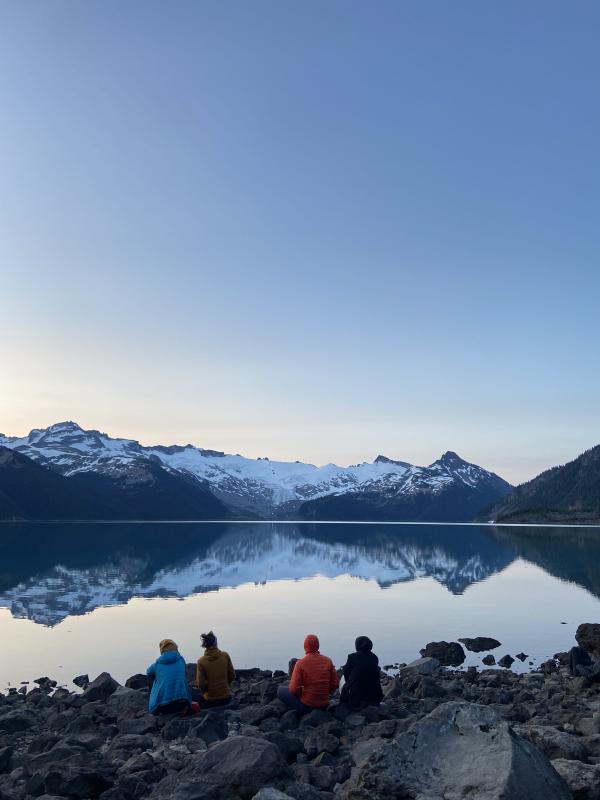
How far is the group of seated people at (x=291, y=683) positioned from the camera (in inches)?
716

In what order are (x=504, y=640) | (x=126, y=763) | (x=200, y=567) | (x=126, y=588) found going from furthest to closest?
(x=200, y=567)
(x=126, y=588)
(x=504, y=640)
(x=126, y=763)

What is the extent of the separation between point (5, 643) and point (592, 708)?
88.0ft

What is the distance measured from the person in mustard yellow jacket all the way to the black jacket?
325 centimetres

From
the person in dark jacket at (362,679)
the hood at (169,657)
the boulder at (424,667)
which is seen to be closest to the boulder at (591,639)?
the boulder at (424,667)

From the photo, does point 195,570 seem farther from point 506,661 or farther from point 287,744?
point 287,744

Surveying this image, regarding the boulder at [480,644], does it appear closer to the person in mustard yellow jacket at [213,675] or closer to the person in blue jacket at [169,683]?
the person in mustard yellow jacket at [213,675]

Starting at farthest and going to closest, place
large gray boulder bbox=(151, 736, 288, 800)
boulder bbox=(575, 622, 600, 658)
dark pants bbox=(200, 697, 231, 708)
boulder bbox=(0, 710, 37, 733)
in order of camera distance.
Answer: boulder bbox=(575, 622, 600, 658), dark pants bbox=(200, 697, 231, 708), boulder bbox=(0, 710, 37, 733), large gray boulder bbox=(151, 736, 288, 800)

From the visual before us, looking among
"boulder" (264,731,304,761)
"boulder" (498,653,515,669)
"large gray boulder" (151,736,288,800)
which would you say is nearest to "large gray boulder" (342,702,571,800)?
"large gray boulder" (151,736,288,800)

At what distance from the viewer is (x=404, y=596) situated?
54.9 meters

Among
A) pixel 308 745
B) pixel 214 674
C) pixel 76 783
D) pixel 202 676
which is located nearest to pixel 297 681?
pixel 214 674

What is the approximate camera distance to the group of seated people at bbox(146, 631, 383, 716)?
18.2 meters

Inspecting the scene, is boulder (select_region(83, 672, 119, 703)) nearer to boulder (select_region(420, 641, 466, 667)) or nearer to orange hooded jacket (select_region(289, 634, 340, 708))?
orange hooded jacket (select_region(289, 634, 340, 708))

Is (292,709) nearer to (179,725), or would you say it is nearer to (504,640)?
(179,725)

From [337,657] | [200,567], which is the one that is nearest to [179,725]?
[337,657]
